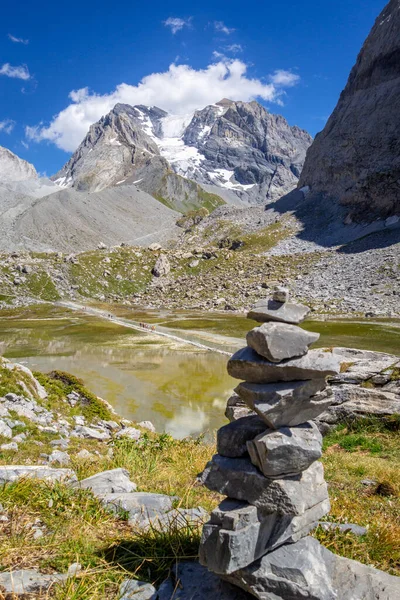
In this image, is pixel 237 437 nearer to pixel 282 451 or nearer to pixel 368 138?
pixel 282 451

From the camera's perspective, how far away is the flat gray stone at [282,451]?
19.3 feet

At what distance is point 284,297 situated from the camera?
6816mm

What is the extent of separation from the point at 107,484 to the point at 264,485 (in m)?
4.89

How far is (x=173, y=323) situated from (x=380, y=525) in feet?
239

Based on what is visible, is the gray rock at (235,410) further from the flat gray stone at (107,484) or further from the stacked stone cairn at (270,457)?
the stacked stone cairn at (270,457)

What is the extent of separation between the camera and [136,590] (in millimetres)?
5785

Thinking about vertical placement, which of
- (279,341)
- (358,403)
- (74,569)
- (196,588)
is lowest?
(358,403)

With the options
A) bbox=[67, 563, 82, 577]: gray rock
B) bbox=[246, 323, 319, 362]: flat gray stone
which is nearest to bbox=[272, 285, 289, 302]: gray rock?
bbox=[246, 323, 319, 362]: flat gray stone

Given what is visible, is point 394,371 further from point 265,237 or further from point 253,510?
point 265,237

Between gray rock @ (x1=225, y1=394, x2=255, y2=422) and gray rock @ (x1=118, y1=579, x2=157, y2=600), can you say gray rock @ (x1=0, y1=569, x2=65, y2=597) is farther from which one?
gray rock @ (x1=225, y1=394, x2=255, y2=422)

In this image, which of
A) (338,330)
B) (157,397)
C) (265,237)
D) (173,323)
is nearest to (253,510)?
(157,397)

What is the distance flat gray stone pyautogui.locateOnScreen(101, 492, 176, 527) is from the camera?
7961mm

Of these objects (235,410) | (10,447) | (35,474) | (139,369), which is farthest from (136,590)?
(139,369)

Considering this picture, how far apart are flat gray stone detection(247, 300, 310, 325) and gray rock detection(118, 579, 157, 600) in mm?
4460
